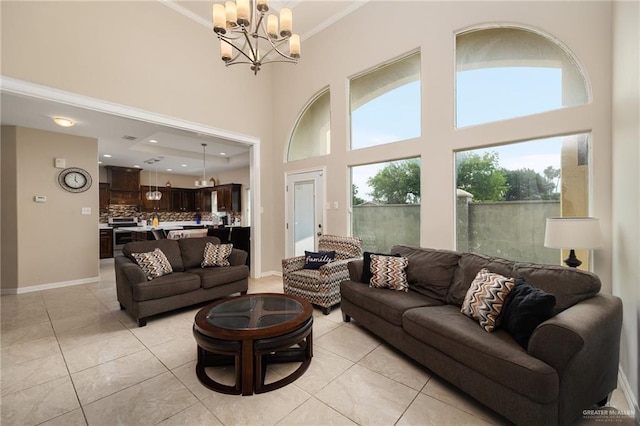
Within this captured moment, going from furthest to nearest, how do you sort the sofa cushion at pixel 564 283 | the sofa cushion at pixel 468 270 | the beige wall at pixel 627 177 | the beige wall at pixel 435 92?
the beige wall at pixel 435 92 < the sofa cushion at pixel 468 270 < the sofa cushion at pixel 564 283 < the beige wall at pixel 627 177

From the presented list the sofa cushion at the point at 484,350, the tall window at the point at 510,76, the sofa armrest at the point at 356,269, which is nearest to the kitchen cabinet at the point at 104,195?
the sofa armrest at the point at 356,269

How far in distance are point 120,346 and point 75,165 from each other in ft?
12.8

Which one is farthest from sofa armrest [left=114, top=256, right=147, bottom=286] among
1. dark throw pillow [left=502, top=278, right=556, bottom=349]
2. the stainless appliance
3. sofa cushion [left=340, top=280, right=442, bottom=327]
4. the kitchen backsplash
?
the kitchen backsplash

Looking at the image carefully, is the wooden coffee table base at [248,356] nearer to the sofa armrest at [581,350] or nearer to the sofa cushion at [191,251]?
the sofa armrest at [581,350]

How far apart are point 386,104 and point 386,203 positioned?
4.77 feet

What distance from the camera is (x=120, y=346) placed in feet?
8.43

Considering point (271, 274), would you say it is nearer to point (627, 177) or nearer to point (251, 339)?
point (251, 339)

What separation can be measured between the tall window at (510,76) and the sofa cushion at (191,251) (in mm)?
3846

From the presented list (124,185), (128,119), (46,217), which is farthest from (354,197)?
(124,185)

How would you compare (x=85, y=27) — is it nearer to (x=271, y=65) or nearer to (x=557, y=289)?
(x=271, y=65)

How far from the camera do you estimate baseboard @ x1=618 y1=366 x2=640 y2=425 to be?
163cm

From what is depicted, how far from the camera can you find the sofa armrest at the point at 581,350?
1.40 m

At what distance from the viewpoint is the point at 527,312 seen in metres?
1.68

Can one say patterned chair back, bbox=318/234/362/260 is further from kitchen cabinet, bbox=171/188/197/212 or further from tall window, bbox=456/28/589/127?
kitchen cabinet, bbox=171/188/197/212
